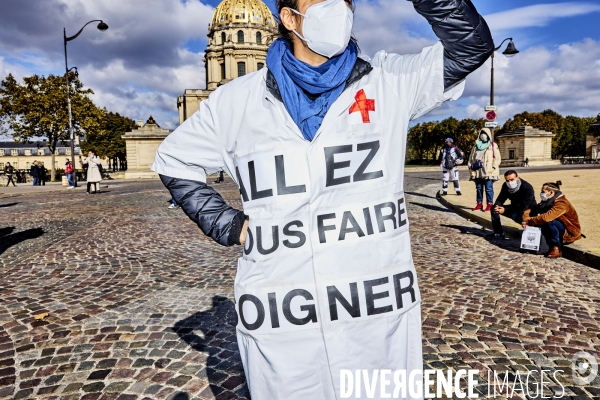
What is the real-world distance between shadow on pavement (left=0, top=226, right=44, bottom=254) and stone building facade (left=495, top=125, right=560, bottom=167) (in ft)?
149

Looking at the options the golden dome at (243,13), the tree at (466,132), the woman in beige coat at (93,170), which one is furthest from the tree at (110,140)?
the tree at (466,132)

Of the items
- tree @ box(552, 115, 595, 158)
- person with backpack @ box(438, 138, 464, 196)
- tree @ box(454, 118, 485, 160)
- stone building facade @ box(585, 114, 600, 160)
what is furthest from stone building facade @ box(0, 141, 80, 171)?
person with backpack @ box(438, 138, 464, 196)

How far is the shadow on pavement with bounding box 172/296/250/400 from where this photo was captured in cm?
303

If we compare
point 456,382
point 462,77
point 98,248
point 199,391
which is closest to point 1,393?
point 199,391

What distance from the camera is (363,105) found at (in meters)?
1.56

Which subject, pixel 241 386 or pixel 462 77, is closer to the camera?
pixel 462 77

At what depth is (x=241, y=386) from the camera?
9.88 ft

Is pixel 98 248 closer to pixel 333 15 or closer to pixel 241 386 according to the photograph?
pixel 241 386

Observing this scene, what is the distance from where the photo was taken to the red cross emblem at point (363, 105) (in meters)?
1.56

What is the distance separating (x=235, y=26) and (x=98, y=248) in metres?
80.0

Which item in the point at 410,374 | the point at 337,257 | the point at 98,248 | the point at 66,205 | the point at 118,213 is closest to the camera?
the point at 337,257

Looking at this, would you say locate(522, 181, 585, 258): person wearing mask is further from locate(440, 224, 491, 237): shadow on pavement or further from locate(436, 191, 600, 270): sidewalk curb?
locate(440, 224, 491, 237): shadow on pavement

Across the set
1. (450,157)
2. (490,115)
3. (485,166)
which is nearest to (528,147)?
(490,115)

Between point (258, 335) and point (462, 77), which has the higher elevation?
point (462, 77)
